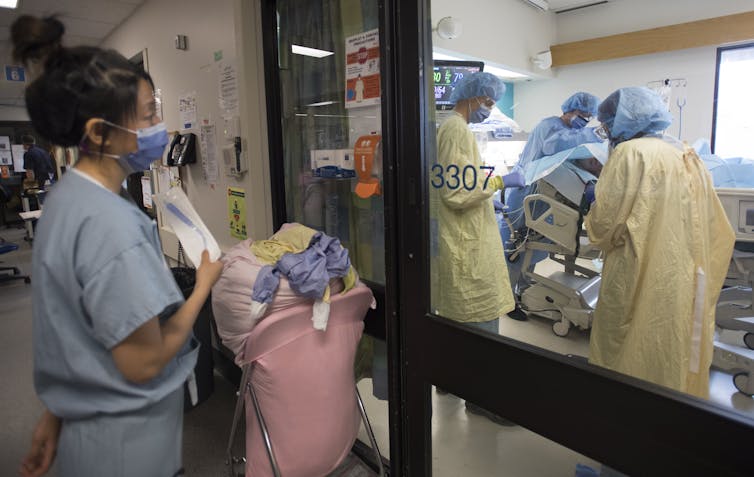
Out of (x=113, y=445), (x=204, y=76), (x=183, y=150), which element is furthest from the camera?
(x=183, y=150)

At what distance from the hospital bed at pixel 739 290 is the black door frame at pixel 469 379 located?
0.56 m

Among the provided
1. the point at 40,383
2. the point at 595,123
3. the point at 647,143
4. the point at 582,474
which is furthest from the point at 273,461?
the point at 647,143

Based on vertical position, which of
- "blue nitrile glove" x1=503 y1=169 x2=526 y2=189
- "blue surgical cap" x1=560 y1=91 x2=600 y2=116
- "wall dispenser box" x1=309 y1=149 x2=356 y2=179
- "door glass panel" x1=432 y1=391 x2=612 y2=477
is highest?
"blue surgical cap" x1=560 y1=91 x2=600 y2=116

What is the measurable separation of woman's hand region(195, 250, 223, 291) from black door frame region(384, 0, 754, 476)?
0.68m

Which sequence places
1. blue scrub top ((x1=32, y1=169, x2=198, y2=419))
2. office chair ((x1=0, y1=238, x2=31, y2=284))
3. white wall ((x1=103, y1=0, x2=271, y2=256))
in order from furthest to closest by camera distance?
office chair ((x1=0, y1=238, x2=31, y2=284)) < white wall ((x1=103, y1=0, x2=271, y2=256)) < blue scrub top ((x1=32, y1=169, x2=198, y2=419))

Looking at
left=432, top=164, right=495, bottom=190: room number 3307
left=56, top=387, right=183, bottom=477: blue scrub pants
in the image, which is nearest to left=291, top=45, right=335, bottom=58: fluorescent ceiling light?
left=432, top=164, right=495, bottom=190: room number 3307

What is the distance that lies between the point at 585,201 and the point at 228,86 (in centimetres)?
186

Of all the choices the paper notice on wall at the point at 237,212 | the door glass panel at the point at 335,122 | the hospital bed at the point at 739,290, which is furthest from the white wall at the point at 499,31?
the paper notice on wall at the point at 237,212

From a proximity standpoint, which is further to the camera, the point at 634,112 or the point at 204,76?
the point at 204,76

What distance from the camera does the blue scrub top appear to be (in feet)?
2.80

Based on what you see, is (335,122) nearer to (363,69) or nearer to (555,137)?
(363,69)

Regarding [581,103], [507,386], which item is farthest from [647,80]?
[507,386]

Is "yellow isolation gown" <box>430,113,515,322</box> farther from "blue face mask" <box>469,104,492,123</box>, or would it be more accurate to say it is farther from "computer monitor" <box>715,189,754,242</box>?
"computer monitor" <box>715,189,754,242</box>

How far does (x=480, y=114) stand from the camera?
5.34 feet
